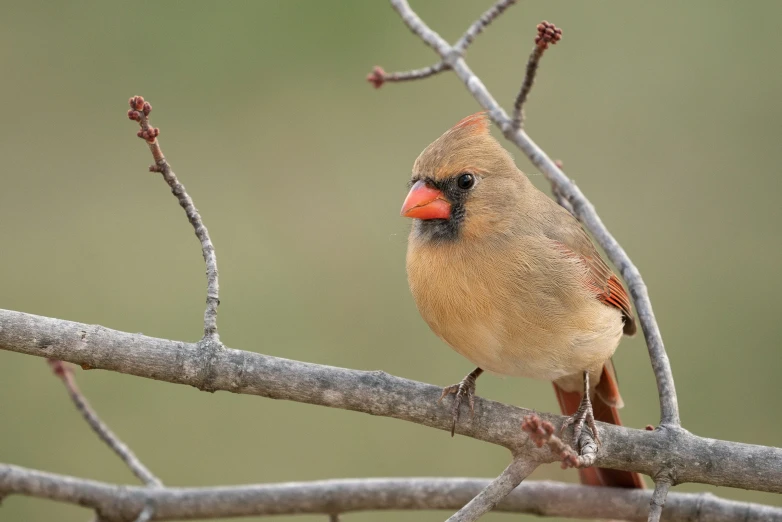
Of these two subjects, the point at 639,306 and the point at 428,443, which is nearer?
the point at 639,306

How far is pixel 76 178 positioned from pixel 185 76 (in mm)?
839

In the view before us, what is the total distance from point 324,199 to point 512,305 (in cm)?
287

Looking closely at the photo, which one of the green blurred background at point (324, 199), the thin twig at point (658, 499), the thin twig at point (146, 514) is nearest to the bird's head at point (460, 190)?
the thin twig at point (658, 499)

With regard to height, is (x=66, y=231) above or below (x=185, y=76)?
below

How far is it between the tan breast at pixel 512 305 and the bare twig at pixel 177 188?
63 centimetres

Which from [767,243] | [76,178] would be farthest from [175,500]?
[767,243]

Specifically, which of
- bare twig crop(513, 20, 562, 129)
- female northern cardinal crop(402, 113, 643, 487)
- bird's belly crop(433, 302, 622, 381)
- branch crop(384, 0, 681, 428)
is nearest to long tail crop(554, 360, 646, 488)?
female northern cardinal crop(402, 113, 643, 487)

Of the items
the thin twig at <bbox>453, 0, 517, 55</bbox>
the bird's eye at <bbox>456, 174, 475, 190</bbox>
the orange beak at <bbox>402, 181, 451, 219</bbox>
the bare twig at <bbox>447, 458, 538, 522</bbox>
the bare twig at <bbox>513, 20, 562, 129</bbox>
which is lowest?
the bare twig at <bbox>447, 458, 538, 522</bbox>

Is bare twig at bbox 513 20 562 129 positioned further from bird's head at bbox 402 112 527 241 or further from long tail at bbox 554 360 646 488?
long tail at bbox 554 360 646 488

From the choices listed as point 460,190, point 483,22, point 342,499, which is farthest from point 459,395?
point 483,22

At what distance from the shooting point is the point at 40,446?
15.1 feet

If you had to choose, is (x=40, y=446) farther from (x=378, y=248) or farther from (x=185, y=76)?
(x=185, y=76)

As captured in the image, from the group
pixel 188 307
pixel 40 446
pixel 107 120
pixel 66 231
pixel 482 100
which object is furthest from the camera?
pixel 107 120

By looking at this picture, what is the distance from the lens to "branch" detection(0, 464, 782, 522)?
9.05ft
